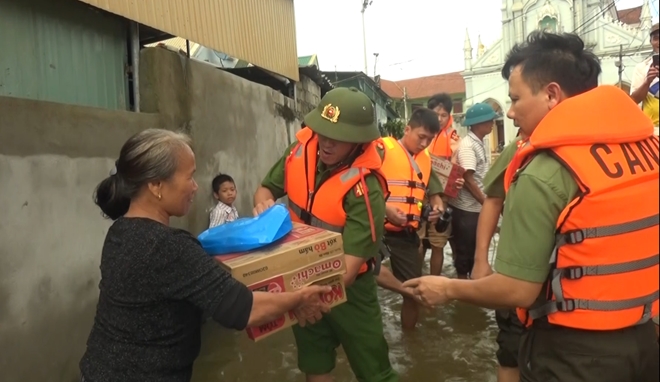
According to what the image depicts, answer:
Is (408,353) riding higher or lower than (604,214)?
lower

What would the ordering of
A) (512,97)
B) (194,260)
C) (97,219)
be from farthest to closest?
(97,219) → (512,97) → (194,260)

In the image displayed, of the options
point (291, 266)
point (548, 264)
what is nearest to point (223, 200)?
point (291, 266)

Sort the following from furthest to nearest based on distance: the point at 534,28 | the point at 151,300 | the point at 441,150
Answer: the point at 534,28, the point at 441,150, the point at 151,300

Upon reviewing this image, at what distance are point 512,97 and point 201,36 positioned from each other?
13.2 ft

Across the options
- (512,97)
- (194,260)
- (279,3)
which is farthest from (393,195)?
(279,3)

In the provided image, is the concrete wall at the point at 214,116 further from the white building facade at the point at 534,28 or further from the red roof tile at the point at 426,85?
the red roof tile at the point at 426,85

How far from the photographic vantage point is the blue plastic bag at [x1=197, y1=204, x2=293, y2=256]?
2184 millimetres

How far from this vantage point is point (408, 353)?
4250mm

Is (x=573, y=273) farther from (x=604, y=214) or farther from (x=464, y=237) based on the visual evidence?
(x=464, y=237)

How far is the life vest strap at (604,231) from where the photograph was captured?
1.52m

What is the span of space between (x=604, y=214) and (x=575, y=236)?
0.35 ft

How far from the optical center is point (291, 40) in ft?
27.3

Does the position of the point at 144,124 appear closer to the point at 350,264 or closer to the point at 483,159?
the point at 350,264

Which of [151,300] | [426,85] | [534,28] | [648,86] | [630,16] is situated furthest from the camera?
[426,85]
